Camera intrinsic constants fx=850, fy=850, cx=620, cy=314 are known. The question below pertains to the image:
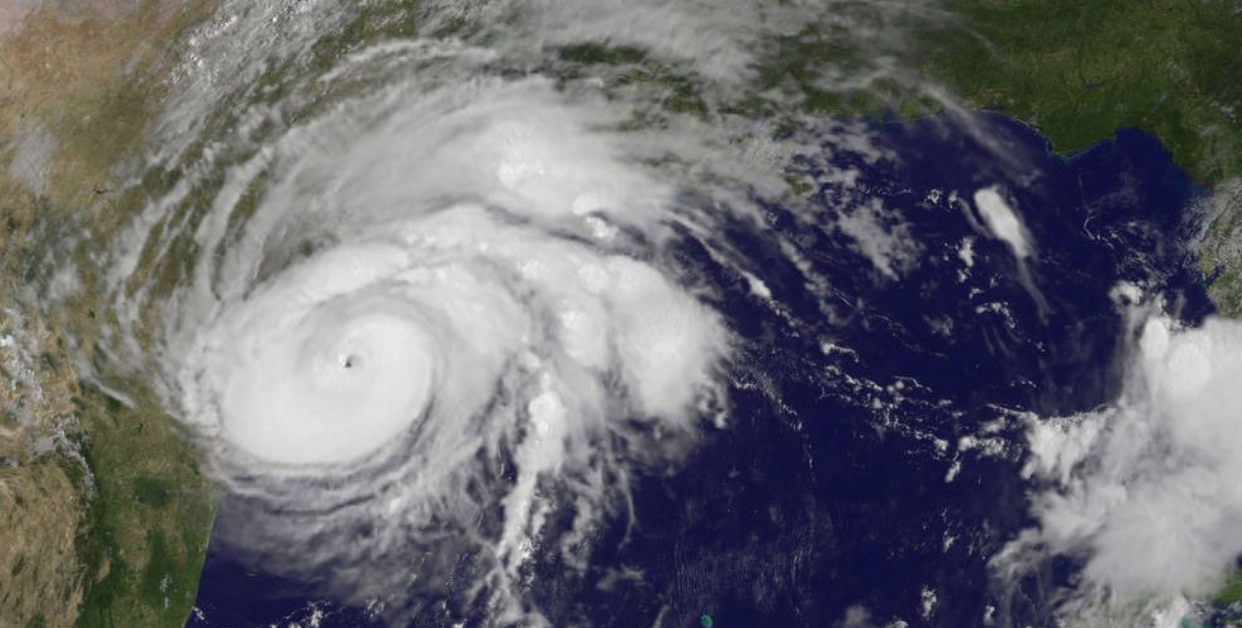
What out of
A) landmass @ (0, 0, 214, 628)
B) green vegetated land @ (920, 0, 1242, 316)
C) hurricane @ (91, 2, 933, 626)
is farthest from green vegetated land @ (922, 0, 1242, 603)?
landmass @ (0, 0, 214, 628)

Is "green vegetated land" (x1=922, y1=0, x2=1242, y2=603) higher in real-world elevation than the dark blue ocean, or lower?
higher

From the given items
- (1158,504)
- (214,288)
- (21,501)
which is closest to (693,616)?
(1158,504)

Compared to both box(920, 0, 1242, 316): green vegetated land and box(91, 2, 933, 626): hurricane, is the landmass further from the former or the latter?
box(920, 0, 1242, 316): green vegetated land

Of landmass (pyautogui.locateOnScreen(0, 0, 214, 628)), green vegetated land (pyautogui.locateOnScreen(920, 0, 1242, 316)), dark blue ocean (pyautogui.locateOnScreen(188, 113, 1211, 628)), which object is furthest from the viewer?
green vegetated land (pyautogui.locateOnScreen(920, 0, 1242, 316))

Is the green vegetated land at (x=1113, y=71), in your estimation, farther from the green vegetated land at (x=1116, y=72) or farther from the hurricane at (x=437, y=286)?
the hurricane at (x=437, y=286)

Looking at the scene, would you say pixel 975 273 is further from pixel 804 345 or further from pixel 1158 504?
pixel 1158 504

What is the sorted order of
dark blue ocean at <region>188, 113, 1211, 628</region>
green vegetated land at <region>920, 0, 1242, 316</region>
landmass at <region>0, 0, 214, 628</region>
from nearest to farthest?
dark blue ocean at <region>188, 113, 1211, 628</region>, landmass at <region>0, 0, 214, 628</region>, green vegetated land at <region>920, 0, 1242, 316</region>
